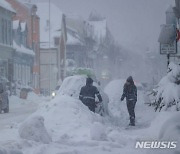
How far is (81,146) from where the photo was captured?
10969 millimetres

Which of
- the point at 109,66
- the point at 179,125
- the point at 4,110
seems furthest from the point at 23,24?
the point at 109,66

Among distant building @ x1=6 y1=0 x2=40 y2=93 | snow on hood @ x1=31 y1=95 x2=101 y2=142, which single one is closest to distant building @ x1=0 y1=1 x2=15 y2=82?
distant building @ x1=6 y1=0 x2=40 y2=93

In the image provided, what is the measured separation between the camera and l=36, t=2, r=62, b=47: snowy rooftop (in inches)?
2640

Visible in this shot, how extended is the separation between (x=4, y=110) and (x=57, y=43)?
42313mm

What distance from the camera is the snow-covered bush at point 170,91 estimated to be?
11.5 m

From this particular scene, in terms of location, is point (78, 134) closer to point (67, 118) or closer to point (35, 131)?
point (35, 131)

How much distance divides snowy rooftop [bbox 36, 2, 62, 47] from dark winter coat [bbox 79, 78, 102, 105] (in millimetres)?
49912

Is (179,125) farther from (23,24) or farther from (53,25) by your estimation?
(53,25)

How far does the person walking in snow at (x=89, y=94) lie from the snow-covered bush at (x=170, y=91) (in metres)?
4.12

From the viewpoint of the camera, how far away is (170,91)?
11.6 metres

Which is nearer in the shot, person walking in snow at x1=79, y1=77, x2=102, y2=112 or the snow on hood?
the snow on hood

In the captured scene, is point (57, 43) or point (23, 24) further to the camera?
point (57, 43)

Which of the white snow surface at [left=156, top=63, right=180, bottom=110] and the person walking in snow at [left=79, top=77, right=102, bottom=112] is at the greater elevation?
the white snow surface at [left=156, top=63, right=180, bottom=110]

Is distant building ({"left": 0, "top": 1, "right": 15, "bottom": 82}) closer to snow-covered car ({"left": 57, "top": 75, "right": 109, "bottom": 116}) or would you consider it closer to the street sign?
snow-covered car ({"left": 57, "top": 75, "right": 109, "bottom": 116})
